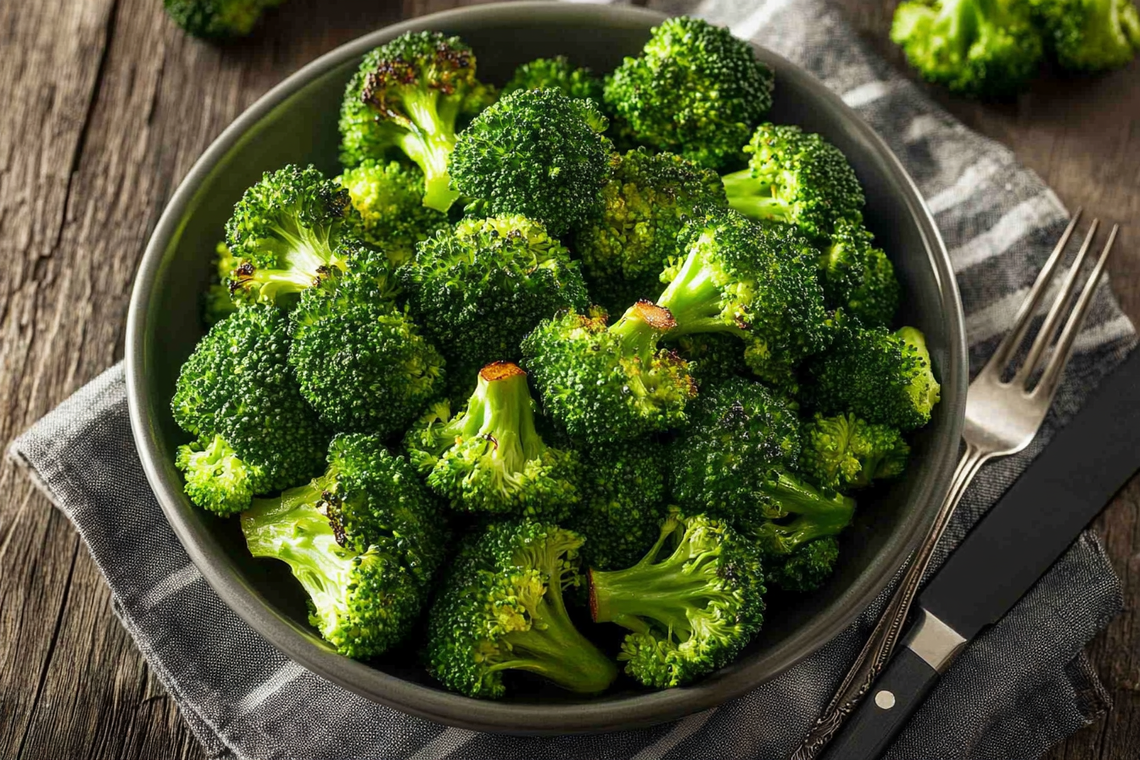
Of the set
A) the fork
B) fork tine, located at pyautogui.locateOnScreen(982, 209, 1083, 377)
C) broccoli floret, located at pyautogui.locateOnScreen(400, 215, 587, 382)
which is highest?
broccoli floret, located at pyautogui.locateOnScreen(400, 215, 587, 382)

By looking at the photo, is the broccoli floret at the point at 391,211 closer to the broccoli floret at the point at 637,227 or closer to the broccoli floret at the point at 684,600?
the broccoli floret at the point at 637,227

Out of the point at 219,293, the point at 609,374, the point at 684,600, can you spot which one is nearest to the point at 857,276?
the point at 609,374

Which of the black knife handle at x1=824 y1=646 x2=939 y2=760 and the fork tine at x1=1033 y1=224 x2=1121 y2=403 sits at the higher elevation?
the fork tine at x1=1033 y1=224 x2=1121 y2=403

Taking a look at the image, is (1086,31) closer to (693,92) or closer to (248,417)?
(693,92)

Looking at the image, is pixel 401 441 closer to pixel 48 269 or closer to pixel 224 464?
pixel 224 464

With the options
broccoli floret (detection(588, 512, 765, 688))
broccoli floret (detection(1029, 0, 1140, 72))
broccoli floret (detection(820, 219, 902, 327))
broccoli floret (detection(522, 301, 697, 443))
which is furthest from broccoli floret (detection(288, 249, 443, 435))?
broccoli floret (detection(1029, 0, 1140, 72))

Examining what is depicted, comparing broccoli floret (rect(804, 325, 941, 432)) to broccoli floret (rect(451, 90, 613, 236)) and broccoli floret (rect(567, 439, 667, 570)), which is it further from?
broccoli floret (rect(451, 90, 613, 236))

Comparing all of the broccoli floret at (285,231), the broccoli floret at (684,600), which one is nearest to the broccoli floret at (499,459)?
the broccoli floret at (684,600)

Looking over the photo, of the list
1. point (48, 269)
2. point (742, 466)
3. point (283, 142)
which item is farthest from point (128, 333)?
point (742, 466)
